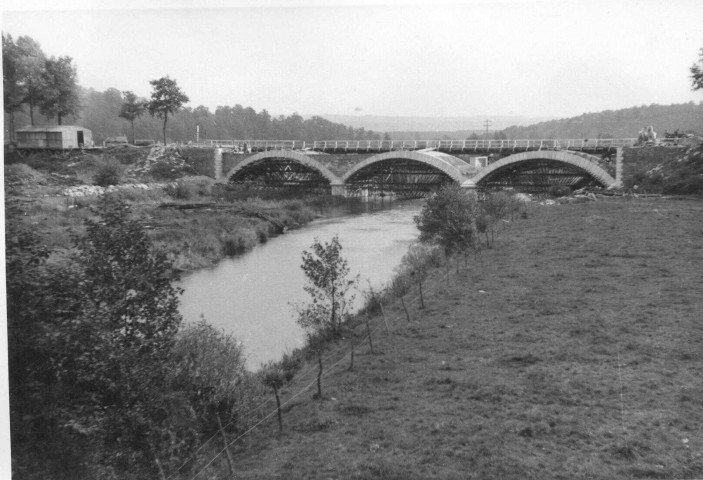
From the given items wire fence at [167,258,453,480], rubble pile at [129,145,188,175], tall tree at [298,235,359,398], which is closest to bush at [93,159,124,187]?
rubble pile at [129,145,188,175]

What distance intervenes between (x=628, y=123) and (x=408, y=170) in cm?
2500

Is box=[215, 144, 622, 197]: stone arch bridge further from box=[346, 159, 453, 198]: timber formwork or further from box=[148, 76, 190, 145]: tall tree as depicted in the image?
box=[148, 76, 190, 145]: tall tree

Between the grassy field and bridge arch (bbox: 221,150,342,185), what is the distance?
2712cm

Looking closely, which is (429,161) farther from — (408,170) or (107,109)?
(107,109)

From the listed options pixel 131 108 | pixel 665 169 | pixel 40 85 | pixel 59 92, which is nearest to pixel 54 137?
pixel 131 108

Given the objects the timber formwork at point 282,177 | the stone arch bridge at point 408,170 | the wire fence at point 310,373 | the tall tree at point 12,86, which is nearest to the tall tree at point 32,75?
the tall tree at point 12,86

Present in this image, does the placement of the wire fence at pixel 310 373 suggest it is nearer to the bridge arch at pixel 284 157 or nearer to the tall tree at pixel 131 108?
the tall tree at pixel 131 108

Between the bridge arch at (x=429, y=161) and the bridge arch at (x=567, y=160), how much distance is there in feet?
6.86

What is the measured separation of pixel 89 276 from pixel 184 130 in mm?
30434

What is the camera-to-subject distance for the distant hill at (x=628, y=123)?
3989 centimetres

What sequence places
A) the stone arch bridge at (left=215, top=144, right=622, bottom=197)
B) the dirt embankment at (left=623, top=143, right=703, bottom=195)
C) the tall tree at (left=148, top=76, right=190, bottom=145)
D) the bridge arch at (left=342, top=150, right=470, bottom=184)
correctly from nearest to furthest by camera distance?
the tall tree at (left=148, top=76, right=190, bottom=145), the dirt embankment at (left=623, top=143, right=703, bottom=195), the stone arch bridge at (left=215, top=144, right=622, bottom=197), the bridge arch at (left=342, top=150, right=470, bottom=184)

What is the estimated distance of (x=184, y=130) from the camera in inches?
1329

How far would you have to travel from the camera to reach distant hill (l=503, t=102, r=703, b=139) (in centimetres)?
3989

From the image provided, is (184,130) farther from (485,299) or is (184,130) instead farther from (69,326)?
(69,326)
